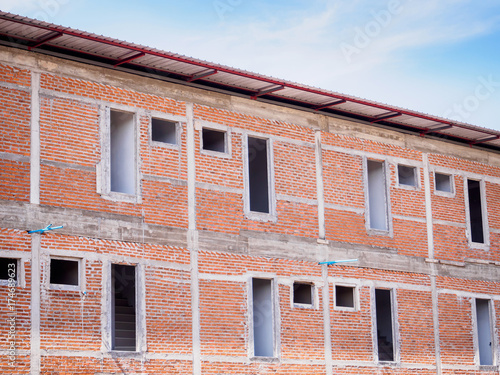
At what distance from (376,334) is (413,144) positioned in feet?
17.8

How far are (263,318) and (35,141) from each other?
663 centimetres

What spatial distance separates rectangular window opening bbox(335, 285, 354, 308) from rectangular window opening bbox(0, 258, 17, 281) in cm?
855

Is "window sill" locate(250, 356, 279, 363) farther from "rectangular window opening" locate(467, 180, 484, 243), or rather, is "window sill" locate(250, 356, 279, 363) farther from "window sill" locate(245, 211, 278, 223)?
"rectangular window opening" locate(467, 180, 484, 243)

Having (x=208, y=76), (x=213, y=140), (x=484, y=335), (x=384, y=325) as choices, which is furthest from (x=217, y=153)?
(x=484, y=335)

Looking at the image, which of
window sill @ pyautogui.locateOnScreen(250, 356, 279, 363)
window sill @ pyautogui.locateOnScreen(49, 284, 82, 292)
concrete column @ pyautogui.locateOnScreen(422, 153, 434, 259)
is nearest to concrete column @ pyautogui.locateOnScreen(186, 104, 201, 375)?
window sill @ pyautogui.locateOnScreen(250, 356, 279, 363)

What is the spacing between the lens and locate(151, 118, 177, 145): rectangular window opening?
2072 cm

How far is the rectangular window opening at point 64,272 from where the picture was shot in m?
18.5

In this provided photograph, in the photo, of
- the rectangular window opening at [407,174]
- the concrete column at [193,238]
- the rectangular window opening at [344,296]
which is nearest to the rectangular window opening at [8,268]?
the concrete column at [193,238]

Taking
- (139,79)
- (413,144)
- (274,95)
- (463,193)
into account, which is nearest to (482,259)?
(463,193)

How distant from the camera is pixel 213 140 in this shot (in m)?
21.8

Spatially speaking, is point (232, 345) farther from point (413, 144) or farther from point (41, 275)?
point (413, 144)

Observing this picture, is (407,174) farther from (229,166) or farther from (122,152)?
(122,152)

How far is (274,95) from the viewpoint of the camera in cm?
2227

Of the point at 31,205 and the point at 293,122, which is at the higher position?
the point at 293,122
